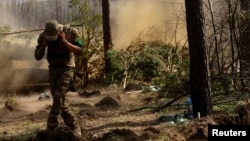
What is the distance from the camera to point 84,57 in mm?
14961

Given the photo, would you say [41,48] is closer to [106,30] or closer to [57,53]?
[57,53]

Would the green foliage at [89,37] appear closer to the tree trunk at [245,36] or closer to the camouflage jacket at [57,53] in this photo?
the tree trunk at [245,36]

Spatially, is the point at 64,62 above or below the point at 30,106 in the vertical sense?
above

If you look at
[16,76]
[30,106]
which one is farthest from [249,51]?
[16,76]

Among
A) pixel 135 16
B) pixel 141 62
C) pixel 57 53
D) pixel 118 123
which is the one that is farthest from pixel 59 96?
pixel 135 16

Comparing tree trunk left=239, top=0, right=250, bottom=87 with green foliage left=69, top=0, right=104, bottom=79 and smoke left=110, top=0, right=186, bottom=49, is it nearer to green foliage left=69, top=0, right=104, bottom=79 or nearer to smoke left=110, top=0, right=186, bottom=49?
green foliage left=69, top=0, right=104, bottom=79

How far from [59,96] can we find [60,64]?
1.51 feet

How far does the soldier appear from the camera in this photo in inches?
245

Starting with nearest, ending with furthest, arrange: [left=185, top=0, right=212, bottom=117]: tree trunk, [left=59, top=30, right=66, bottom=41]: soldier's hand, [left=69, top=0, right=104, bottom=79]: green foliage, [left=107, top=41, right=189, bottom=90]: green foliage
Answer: [left=59, top=30, right=66, bottom=41]: soldier's hand < [left=185, top=0, right=212, bottom=117]: tree trunk < [left=107, top=41, right=189, bottom=90]: green foliage < [left=69, top=0, right=104, bottom=79]: green foliage

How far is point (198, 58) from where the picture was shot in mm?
6988

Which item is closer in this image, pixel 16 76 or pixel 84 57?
pixel 84 57

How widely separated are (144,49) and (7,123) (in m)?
7.44

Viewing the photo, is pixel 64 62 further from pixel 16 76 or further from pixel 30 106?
pixel 16 76

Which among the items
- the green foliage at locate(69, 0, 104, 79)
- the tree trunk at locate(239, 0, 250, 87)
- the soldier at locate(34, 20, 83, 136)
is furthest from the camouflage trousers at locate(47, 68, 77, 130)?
the green foliage at locate(69, 0, 104, 79)
